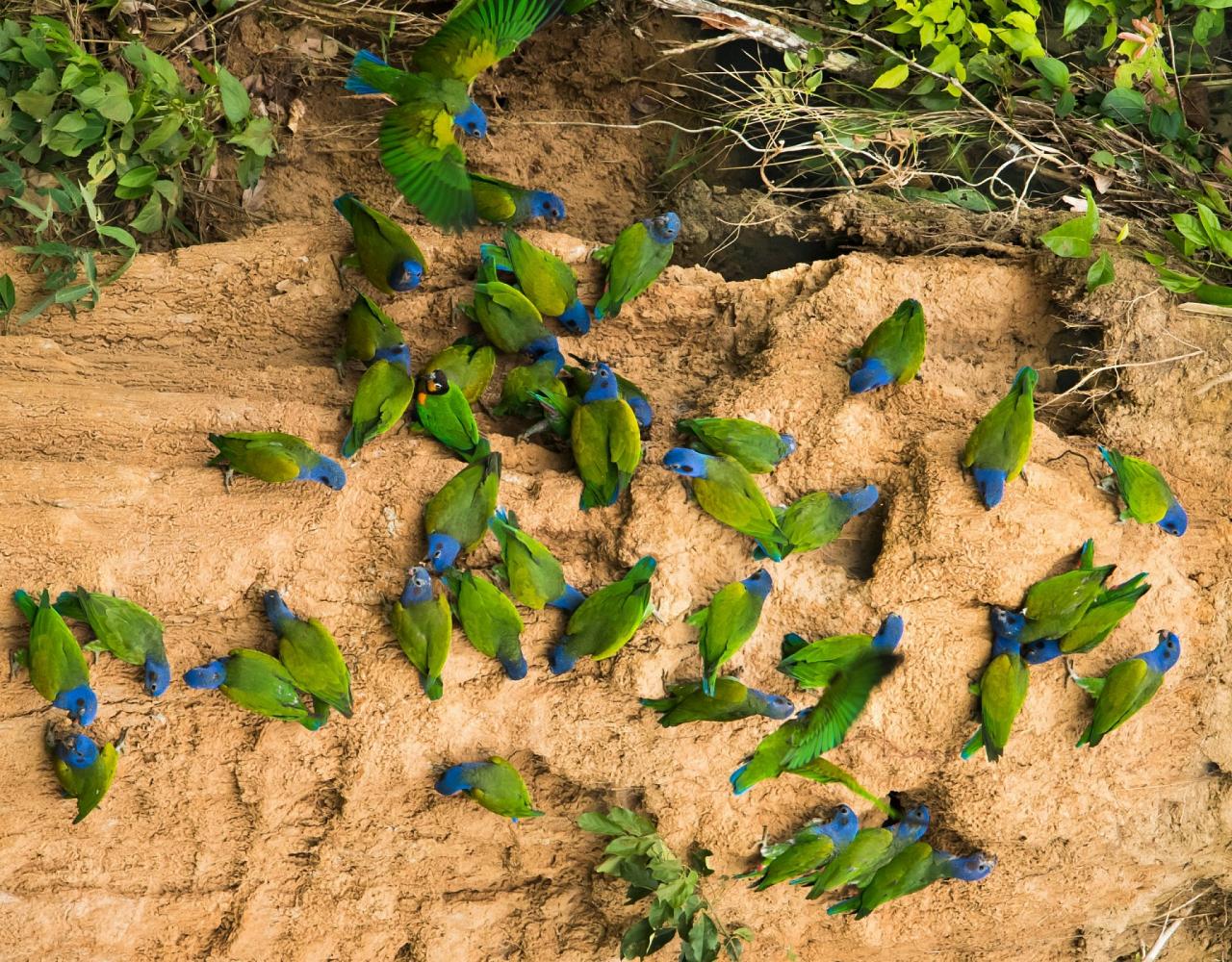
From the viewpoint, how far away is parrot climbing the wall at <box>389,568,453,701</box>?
9.00ft

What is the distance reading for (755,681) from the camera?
2963 mm

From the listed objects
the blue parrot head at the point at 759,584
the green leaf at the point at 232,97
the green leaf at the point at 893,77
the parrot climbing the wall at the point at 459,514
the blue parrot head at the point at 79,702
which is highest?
the green leaf at the point at 893,77

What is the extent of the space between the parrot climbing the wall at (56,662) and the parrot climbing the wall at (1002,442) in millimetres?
2462

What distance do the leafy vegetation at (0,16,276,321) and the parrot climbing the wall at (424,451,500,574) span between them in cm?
127

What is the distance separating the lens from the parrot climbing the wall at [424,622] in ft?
9.00

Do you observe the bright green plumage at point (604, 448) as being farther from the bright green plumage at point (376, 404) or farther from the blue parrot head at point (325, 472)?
the blue parrot head at point (325, 472)

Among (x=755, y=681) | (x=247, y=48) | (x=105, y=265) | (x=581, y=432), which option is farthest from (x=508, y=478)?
(x=247, y=48)

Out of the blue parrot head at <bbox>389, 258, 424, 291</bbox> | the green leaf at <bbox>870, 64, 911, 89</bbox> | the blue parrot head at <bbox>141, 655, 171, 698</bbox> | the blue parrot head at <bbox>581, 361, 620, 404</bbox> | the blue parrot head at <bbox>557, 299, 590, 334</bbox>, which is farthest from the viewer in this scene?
the green leaf at <bbox>870, 64, 911, 89</bbox>

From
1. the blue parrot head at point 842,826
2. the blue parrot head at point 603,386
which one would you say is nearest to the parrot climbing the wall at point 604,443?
the blue parrot head at point 603,386

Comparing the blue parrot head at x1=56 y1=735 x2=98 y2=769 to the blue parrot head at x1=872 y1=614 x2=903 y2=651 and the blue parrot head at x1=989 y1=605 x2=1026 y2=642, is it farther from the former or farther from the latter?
the blue parrot head at x1=989 y1=605 x2=1026 y2=642

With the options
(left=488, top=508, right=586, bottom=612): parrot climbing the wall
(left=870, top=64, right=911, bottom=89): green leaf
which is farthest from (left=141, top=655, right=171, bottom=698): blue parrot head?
(left=870, top=64, right=911, bottom=89): green leaf

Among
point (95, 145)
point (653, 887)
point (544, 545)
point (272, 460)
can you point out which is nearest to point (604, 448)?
point (544, 545)

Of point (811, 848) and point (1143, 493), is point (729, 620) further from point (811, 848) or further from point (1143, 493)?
point (1143, 493)

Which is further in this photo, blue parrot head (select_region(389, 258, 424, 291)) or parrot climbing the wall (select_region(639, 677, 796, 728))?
blue parrot head (select_region(389, 258, 424, 291))
